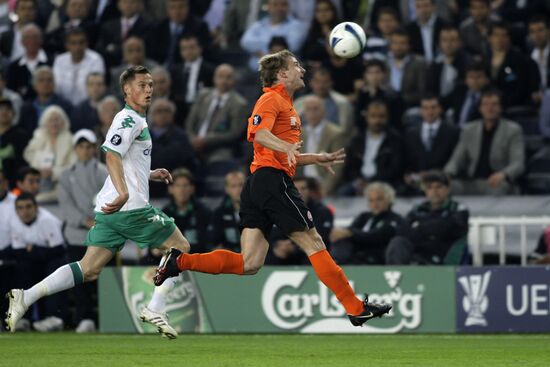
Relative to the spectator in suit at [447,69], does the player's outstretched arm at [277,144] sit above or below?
below

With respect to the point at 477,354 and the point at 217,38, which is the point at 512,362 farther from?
the point at 217,38

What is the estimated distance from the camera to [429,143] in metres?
16.2

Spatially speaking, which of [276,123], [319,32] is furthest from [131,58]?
[276,123]

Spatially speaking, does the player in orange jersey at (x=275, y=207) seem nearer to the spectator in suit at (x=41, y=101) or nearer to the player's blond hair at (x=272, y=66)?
the player's blond hair at (x=272, y=66)

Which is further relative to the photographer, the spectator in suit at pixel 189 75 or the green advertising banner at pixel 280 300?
the spectator in suit at pixel 189 75

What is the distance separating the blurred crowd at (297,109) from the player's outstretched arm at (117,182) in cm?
452

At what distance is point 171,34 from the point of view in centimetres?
1892

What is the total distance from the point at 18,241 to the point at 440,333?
5.22 metres

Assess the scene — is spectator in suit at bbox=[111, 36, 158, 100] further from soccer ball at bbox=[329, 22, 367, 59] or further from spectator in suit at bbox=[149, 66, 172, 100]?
soccer ball at bbox=[329, 22, 367, 59]

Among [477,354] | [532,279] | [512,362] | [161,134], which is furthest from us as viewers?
[161,134]

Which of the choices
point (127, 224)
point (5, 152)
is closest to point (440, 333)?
point (127, 224)

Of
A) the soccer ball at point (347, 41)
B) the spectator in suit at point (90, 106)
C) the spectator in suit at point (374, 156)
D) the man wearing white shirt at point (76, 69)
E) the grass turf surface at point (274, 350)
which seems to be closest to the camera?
the grass turf surface at point (274, 350)

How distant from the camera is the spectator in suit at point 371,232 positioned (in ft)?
48.2

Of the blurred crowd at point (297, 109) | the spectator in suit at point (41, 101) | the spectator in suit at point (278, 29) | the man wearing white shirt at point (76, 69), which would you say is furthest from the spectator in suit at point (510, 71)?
the spectator in suit at point (41, 101)
